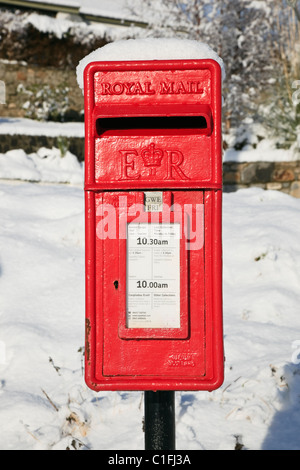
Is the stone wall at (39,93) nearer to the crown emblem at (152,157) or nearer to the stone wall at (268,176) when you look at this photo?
the stone wall at (268,176)

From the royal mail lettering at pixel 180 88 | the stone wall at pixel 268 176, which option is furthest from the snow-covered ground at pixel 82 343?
the stone wall at pixel 268 176

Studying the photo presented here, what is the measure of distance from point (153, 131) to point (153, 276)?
1.84 ft

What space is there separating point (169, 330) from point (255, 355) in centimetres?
154

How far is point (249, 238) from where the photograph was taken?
4.76 m

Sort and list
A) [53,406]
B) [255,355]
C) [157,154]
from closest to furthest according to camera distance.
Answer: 1. [157,154]
2. [53,406]
3. [255,355]

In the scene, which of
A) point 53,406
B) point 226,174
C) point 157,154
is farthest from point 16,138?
point 157,154

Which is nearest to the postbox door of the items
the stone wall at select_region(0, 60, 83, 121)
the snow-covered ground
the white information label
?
the white information label

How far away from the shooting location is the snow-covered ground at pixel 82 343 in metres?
2.68

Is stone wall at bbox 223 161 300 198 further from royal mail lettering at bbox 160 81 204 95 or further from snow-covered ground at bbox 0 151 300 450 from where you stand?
royal mail lettering at bbox 160 81 204 95

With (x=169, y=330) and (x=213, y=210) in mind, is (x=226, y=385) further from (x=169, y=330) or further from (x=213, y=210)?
(x=213, y=210)

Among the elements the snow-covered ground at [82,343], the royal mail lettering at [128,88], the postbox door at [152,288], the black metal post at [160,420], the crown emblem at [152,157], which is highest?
the royal mail lettering at [128,88]

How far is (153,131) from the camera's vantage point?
6.44ft
